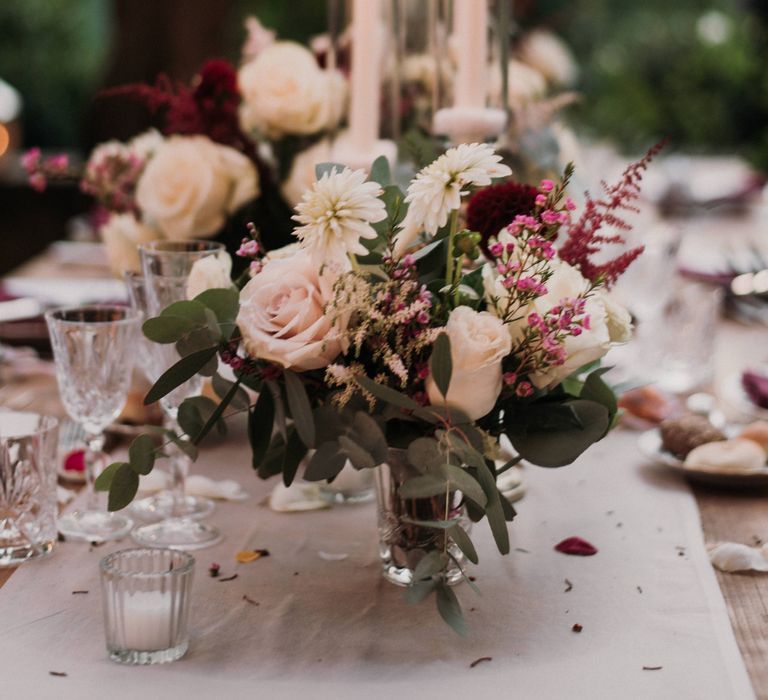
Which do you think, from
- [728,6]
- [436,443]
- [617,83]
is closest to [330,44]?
[436,443]

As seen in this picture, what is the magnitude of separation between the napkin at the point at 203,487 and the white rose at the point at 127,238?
519 millimetres

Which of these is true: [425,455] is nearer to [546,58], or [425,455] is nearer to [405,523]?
[405,523]

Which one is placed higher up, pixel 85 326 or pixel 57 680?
pixel 85 326

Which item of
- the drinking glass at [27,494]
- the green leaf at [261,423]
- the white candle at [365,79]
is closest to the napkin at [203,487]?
the drinking glass at [27,494]

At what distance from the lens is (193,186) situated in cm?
173

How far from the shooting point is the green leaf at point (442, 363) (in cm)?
92

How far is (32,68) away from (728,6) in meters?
5.80

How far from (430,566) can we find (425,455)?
94 mm

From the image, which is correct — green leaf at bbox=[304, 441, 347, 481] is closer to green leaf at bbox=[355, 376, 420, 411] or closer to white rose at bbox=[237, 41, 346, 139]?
green leaf at bbox=[355, 376, 420, 411]

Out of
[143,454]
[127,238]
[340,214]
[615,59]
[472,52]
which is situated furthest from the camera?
[615,59]

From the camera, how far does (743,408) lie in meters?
1.76

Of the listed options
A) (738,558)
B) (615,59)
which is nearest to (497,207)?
(738,558)

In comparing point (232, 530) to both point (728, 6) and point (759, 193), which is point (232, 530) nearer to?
point (759, 193)

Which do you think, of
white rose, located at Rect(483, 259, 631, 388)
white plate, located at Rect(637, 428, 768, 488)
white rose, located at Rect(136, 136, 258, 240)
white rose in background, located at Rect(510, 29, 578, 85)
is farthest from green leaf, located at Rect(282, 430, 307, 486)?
white rose in background, located at Rect(510, 29, 578, 85)
